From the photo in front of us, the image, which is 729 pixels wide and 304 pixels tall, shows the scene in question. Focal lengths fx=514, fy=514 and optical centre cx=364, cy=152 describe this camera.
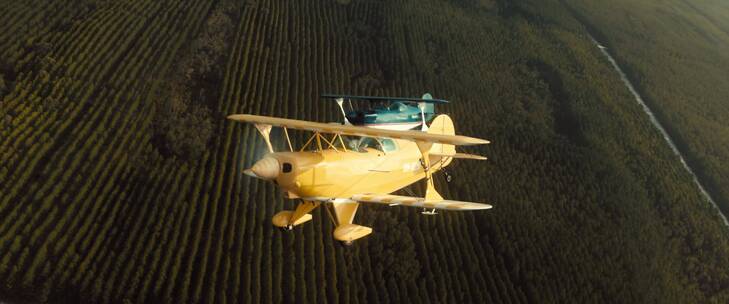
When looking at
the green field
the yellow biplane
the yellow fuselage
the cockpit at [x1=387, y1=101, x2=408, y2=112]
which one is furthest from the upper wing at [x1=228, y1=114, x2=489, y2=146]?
the green field

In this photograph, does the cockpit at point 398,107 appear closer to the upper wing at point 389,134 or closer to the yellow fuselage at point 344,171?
the yellow fuselage at point 344,171

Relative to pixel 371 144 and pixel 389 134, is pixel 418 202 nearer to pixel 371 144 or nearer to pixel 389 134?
pixel 389 134

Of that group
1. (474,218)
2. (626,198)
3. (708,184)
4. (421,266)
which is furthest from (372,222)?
(708,184)

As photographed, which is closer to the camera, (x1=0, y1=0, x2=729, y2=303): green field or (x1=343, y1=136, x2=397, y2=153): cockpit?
(x1=343, y1=136, x2=397, y2=153): cockpit

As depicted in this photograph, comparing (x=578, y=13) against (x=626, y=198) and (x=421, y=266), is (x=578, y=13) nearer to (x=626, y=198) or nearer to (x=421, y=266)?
(x=626, y=198)

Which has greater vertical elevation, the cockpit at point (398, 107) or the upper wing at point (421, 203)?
the cockpit at point (398, 107)

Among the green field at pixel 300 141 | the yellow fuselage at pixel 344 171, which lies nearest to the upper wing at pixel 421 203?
the yellow fuselage at pixel 344 171

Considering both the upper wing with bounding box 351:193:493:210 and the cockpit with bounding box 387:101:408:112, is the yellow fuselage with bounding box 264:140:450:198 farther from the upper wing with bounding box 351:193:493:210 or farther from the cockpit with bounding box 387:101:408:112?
the cockpit with bounding box 387:101:408:112

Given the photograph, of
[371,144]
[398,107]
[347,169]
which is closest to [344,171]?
[347,169]
